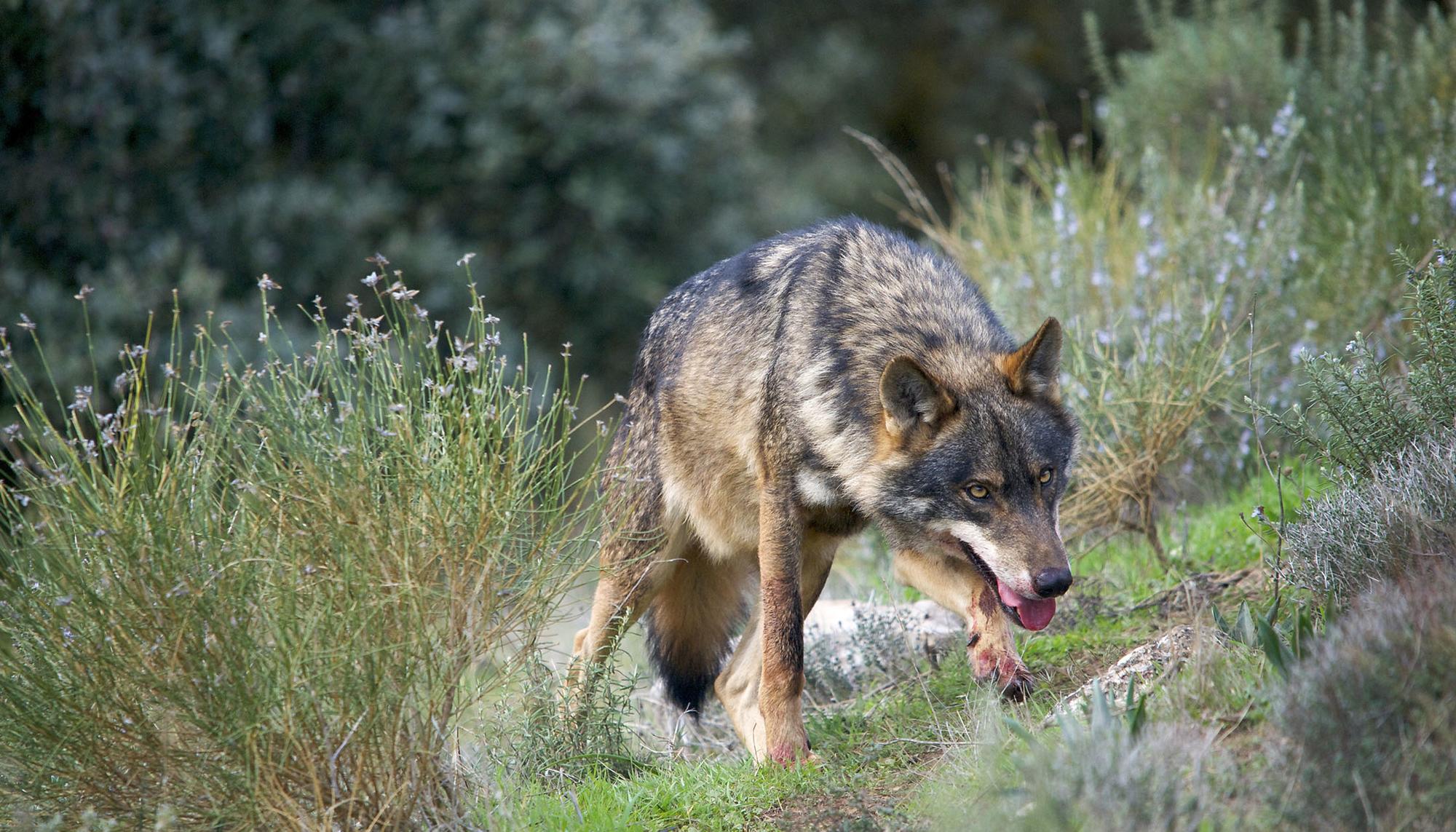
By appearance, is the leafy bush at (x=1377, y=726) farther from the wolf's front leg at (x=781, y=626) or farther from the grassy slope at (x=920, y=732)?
the wolf's front leg at (x=781, y=626)

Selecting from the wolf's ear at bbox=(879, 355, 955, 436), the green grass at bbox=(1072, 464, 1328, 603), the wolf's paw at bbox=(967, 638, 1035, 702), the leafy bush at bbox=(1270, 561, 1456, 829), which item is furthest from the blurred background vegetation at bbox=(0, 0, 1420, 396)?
the leafy bush at bbox=(1270, 561, 1456, 829)

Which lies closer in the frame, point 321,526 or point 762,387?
point 321,526

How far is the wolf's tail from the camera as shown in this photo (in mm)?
5379

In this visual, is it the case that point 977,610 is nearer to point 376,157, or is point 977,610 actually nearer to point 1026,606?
point 1026,606

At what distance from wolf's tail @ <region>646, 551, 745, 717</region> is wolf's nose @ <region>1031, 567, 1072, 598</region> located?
176 cm

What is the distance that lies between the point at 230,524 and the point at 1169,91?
8114 mm

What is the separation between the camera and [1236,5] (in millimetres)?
9938

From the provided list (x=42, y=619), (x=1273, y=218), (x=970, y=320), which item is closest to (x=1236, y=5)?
(x=1273, y=218)

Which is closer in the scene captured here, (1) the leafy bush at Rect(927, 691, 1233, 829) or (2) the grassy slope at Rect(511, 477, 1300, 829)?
(1) the leafy bush at Rect(927, 691, 1233, 829)

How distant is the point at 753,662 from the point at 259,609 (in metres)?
2.23

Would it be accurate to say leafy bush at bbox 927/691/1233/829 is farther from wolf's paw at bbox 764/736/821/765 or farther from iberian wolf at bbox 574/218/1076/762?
wolf's paw at bbox 764/736/821/765

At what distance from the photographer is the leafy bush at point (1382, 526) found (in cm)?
375

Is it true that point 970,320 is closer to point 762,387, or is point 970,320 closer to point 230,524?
point 762,387

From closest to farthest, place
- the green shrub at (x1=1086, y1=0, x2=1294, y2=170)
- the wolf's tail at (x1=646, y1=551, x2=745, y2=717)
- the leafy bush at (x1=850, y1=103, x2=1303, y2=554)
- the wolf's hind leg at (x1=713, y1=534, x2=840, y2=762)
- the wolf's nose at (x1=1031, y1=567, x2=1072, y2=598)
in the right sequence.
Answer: the wolf's nose at (x1=1031, y1=567, x2=1072, y2=598), the wolf's hind leg at (x1=713, y1=534, x2=840, y2=762), the wolf's tail at (x1=646, y1=551, x2=745, y2=717), the leafy bush at (x1=850, y1=103, x2=1303, y2=554), the green shrub at (x1=1086, y1=0, x2=1294, y2=170)
